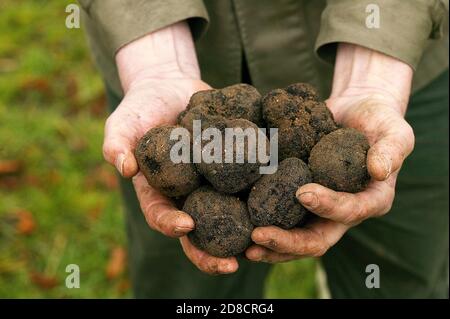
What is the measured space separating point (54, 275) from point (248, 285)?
100 cm

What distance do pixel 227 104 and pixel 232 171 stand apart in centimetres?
26

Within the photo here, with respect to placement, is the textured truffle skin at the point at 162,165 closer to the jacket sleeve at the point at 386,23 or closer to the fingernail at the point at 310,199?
the fingernail at the point at 310,199

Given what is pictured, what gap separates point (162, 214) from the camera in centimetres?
162

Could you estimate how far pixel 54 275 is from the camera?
2.86 meters

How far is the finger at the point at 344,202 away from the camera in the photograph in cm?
151

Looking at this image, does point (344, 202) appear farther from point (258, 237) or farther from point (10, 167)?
point (10, 167)

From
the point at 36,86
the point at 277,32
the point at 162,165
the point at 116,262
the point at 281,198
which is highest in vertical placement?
the point at 277,32

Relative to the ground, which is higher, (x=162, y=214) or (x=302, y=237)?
(x=162, y=214)

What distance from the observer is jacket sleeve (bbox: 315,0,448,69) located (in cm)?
184

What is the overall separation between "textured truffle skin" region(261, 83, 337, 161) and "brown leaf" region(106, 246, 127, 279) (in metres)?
1.48

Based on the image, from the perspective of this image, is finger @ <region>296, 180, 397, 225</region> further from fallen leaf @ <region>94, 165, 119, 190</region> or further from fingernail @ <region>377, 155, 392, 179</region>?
fallen leaf @ <region>94, 165, 119, 190</region>

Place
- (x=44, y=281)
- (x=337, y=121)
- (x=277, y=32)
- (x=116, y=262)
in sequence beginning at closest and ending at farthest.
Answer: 1. (x=337, y=121)
2. (x=277, y=32)
3. (x=44, y=281)
4. (x=116, y=262)

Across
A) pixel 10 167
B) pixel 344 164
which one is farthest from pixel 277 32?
pixel 10 167

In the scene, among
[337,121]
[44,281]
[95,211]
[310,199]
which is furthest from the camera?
[95,211]
